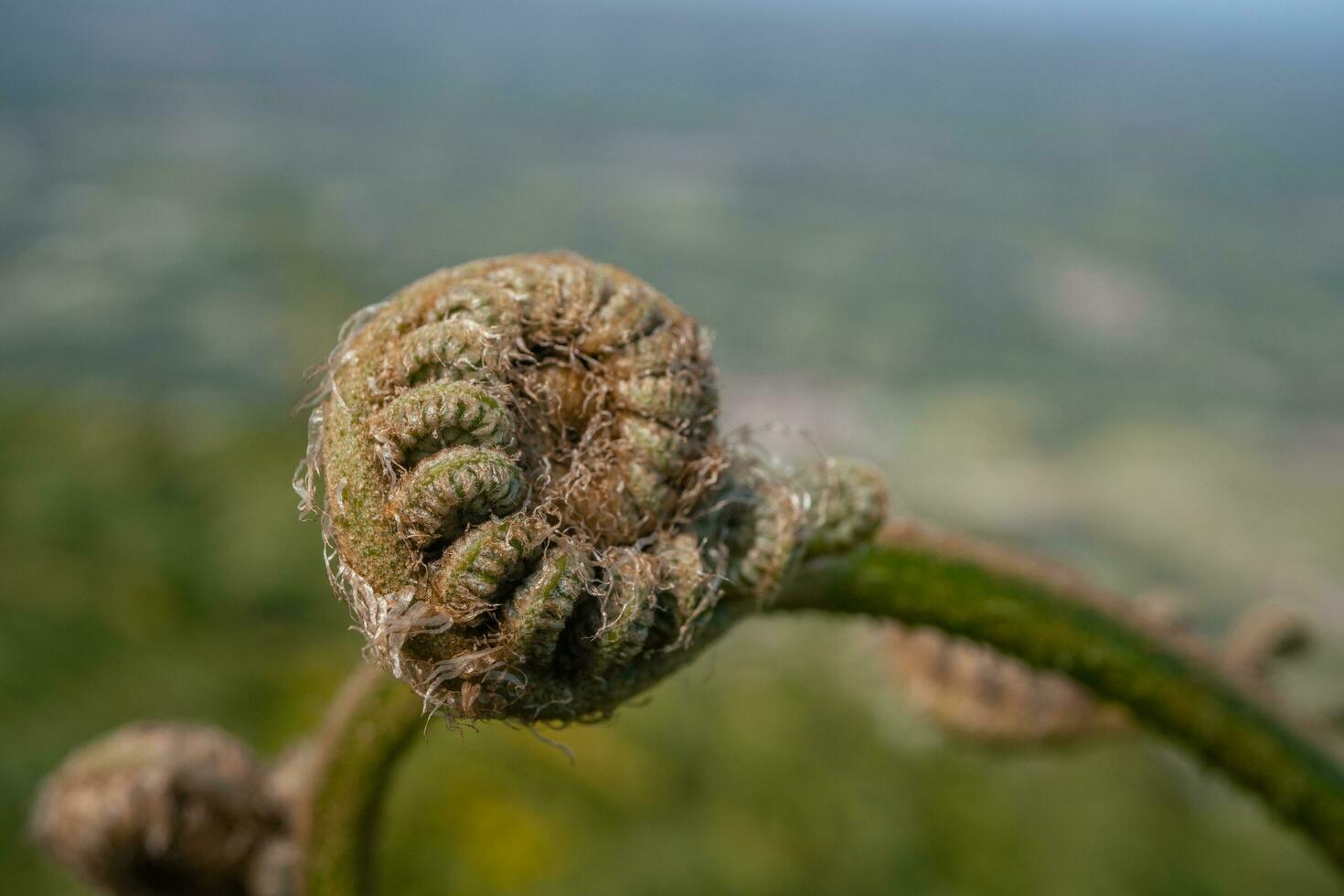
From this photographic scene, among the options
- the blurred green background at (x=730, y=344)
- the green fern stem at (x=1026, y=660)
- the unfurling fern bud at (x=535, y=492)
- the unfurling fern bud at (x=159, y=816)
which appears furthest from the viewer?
the blurred green background at (x=730, y=344)

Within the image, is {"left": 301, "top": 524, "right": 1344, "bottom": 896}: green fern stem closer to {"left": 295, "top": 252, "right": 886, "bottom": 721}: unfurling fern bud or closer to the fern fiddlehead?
the fern fiddlehead

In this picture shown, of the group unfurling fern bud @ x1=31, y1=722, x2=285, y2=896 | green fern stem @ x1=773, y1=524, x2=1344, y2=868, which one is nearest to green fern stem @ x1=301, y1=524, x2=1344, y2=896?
green fern stem @ x1=773, y1=524, x2=1344, y2=868

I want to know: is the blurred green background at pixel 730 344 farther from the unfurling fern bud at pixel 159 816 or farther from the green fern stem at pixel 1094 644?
the unfurling fern bud at pixel 159 816

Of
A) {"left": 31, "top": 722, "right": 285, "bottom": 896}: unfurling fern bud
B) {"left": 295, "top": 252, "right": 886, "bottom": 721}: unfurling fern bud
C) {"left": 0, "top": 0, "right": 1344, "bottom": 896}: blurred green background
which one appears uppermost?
{"left": 295, "top": 252, "right": 886, "bottom": 721}: unfurling fern bud

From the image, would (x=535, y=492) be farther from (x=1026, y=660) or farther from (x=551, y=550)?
(x=1026, y=660)

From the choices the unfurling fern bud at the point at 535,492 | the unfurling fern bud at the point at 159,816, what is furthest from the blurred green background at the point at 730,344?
the unfurling fern bud at the point at 159,816

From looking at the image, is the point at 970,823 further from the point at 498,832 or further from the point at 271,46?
the point at 271,46
